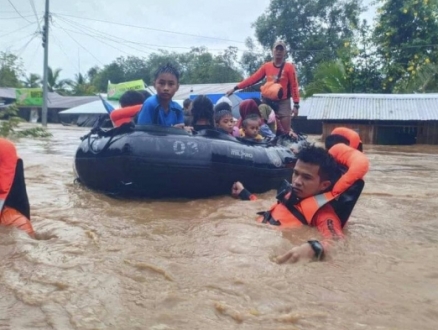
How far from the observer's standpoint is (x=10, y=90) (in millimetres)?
42188

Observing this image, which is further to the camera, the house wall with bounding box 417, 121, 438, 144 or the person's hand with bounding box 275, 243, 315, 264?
the house wall with bounding box 417, 121, 438, 144

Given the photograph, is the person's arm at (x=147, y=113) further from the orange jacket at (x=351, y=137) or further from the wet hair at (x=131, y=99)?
the orange jacket at (x=351, y=137)

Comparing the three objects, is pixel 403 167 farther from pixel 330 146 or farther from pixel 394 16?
pixel 394 16

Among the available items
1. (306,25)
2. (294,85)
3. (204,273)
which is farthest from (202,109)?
(306,25)

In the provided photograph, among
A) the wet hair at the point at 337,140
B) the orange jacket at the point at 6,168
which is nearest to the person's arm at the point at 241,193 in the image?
the wet hair at the point at 337,140

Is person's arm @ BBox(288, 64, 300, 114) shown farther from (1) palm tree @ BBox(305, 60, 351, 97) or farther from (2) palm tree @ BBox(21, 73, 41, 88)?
(2) palm tree @ BBox(21, 73, 41, 88)

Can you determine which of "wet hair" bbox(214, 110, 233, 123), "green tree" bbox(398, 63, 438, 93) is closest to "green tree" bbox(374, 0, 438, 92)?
"green tree" bbox(398, 63, 438, 93)

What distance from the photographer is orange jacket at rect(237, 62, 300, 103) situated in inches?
289

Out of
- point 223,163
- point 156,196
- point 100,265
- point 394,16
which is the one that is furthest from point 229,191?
point 394,16

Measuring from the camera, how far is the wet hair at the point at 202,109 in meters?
5.44

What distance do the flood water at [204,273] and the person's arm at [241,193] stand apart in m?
0.43

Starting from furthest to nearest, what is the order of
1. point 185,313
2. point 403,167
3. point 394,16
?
point 394,16 < point 403,167 < point 185,313

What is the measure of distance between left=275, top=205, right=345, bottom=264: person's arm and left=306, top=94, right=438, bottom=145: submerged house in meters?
15.8

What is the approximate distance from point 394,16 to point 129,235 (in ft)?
68.5
